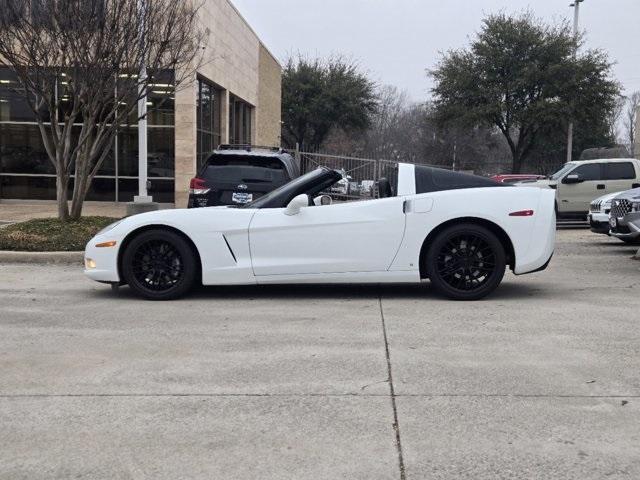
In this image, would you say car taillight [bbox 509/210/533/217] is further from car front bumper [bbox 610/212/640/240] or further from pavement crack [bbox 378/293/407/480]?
car front bumper [bbox 610/212/640/240]

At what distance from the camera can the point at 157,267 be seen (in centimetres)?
714

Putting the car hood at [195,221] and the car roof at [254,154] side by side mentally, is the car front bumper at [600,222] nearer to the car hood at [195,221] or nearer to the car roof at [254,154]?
the car roof at [254,154]

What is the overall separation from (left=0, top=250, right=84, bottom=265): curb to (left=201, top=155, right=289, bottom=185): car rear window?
2.25 meters

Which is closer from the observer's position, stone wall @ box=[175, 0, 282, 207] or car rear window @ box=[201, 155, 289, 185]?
car rear window @ box=[201, 155, 289, 185]

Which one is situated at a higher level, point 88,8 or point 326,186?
point 88,8

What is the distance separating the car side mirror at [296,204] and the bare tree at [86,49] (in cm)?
514

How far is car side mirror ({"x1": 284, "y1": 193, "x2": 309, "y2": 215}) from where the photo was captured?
6.92 metres

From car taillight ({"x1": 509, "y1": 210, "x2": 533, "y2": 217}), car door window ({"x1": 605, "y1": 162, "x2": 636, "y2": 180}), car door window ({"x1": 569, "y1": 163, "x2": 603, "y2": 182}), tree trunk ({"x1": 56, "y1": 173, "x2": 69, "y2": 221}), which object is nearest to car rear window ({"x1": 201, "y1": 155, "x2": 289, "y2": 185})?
tree trunk ({"x1": 56, "y1": 173, "x2": 69, "y2": 221})

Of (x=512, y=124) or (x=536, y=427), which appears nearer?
(x=536, y=427)

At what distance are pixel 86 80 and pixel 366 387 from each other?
26.6ft

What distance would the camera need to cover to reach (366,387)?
4379mm

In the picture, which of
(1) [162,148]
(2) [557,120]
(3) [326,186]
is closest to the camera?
(3) [326,186]

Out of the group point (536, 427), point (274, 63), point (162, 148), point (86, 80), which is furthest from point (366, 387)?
point (274, 63)

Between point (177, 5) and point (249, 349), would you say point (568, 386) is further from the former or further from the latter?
point (177, 5)
